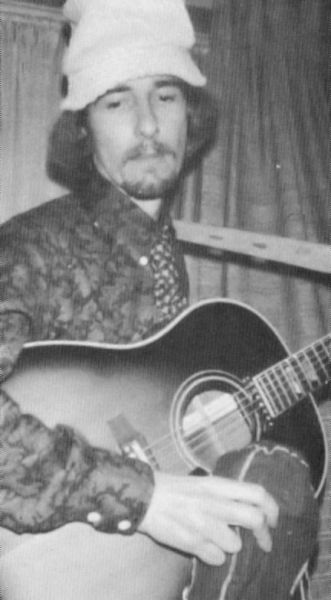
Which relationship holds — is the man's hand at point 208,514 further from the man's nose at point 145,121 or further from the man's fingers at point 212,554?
the man's nose at point 145,121

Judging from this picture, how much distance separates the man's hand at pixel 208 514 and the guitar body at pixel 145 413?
115 millimetres

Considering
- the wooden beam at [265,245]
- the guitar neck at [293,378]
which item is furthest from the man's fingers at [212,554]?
the wooden beam at [265,245]

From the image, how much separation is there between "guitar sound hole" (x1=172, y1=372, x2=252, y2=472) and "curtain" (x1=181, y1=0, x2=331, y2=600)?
3.32 ft

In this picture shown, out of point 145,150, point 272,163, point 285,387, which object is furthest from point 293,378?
point 272,163

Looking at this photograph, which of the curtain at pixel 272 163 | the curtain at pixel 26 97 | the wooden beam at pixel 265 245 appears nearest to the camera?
the wooden beam at pixel 265 245

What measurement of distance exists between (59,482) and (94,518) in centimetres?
7

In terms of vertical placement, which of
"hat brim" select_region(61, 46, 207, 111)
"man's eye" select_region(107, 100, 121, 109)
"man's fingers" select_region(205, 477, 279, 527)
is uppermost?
"hat brim" select_region(61, 46, 207, 111)

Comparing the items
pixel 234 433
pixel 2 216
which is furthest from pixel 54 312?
pixel 2 216

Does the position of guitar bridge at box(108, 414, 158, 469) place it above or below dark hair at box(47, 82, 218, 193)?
below

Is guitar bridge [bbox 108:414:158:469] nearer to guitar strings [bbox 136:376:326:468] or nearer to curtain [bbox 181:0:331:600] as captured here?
guitar strings [bbox 136:376:326:468]

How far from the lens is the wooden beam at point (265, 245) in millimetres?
1387

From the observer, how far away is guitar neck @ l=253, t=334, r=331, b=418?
117 centimetres

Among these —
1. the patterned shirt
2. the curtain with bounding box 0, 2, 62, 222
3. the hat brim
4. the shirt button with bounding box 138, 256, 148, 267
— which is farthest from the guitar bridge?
the curtain with bounding box 0, 2, 62, 222

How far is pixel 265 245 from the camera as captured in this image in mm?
1441
